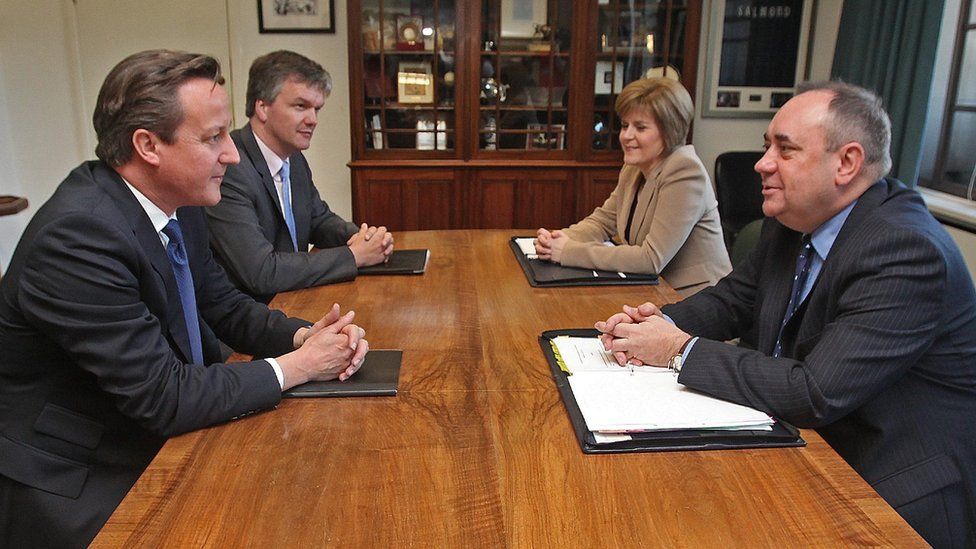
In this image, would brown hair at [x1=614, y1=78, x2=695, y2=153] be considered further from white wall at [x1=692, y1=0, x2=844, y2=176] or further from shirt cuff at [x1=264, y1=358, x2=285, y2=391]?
white wall at [x1=692, y1=0, x2=844, y2=176]

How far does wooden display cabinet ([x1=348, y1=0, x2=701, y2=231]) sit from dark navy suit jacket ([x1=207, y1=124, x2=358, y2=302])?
6.83 ft

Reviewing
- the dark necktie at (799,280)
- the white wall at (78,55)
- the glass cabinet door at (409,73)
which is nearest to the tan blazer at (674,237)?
the dark necktie at (799,280)

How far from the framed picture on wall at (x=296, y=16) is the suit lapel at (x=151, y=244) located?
3415 mm

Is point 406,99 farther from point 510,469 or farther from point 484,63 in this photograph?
point 510,469

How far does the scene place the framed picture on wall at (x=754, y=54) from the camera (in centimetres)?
459

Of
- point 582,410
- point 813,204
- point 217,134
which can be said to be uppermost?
point 217,134

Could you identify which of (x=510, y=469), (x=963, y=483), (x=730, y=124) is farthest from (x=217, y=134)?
(x=730, y=124)

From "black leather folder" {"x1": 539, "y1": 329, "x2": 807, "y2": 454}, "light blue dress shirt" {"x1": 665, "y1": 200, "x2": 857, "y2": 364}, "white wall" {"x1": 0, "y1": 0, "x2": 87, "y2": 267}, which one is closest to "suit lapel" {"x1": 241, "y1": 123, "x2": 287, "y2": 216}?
"black leather folder" {"x1": 539, "y1": 329, "x2": 807, "y2": 454}

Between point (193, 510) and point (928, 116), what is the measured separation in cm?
398

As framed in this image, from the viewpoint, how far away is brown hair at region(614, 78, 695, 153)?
2502 mm

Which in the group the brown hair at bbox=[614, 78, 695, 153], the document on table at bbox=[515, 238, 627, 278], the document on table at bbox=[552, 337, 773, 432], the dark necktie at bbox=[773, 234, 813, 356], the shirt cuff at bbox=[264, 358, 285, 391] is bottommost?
the document on table at bbox=[515, 238, 627, 278]

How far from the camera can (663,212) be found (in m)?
2.43

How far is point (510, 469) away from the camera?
115 centimetres

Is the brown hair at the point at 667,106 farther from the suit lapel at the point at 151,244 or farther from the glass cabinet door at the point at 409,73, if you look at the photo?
the glass cabinet door at the point at 409,73
